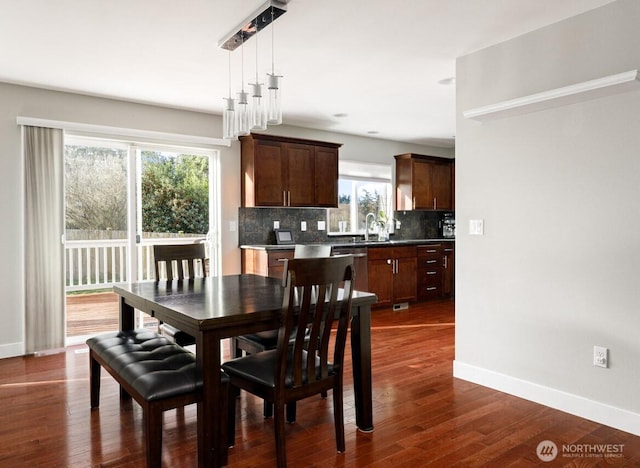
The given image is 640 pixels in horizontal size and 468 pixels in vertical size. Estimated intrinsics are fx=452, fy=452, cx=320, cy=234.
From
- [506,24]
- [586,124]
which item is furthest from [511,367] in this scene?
[506,24]

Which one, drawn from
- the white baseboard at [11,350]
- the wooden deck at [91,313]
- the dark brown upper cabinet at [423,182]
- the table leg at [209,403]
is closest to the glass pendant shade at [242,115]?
the table leg at [209,403]

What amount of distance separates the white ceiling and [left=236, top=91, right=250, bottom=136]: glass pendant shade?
1.55 ft

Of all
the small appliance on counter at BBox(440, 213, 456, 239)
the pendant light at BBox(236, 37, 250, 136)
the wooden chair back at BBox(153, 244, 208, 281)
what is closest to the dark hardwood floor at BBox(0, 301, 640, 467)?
the wooden chair back at BBox(153, 244, 208, 281)

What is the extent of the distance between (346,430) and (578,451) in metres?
1.17

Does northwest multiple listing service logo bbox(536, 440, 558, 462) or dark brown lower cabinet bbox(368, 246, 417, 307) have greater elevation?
dark brown lower cabinet bbox(368, 246, 417, 307)

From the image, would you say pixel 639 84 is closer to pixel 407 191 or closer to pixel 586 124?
pixel 586 124

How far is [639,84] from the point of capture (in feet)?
7.75

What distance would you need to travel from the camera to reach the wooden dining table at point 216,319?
195 cm

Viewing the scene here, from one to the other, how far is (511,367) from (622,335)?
75cm

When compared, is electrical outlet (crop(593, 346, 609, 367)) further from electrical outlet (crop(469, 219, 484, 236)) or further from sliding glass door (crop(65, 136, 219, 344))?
sliding glass door (crop(65, 136, 219, 344))

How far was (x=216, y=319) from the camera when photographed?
1.93 metres

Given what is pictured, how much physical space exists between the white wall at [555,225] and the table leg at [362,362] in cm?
117

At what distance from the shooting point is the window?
253 inches

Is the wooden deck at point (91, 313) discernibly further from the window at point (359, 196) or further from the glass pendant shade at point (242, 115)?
the window at point (359, 196)
